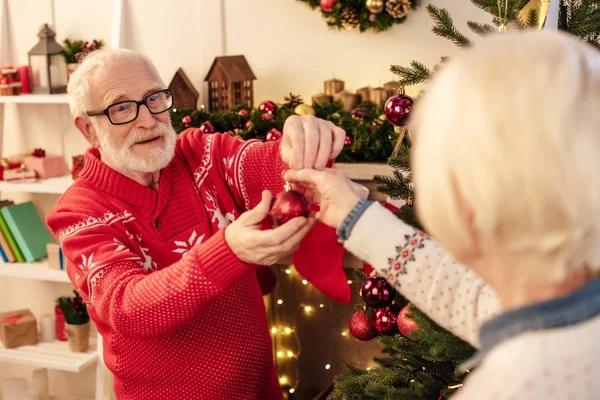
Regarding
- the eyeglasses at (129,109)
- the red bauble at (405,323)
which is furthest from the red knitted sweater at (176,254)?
the red bauble at (405,323)

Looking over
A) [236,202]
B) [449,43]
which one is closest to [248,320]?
[236,202]

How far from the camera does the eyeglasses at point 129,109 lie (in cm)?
175

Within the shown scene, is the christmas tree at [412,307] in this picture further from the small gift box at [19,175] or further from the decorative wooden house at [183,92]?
the small gift box at [19,175]

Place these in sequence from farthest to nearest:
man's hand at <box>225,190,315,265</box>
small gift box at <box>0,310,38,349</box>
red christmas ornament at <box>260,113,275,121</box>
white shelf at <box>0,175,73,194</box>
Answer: small gift box at <box>0,310,38,349</box>
white shelf at <box>0,175,73,194</box>
red christmas ornament at <box>260,113,275,121</box>
man's hand at <box>225,190,315,265</box>

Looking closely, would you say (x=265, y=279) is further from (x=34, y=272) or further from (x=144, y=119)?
(x=34, y=272)

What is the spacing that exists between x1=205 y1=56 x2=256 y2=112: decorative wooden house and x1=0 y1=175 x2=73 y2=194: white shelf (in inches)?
26.5

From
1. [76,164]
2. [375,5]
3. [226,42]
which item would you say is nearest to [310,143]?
[375,5]

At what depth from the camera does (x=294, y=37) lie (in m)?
2.94

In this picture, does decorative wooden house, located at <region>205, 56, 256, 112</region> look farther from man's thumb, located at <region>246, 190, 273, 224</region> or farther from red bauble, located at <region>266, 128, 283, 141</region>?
man's thumb, located at <region>246, 190, 273, 224</region>

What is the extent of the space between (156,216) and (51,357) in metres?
1.55

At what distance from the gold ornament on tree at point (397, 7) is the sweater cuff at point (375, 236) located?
1732mm

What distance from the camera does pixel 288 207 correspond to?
50.3 inches

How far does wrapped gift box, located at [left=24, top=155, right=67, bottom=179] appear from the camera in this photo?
10.2 feet

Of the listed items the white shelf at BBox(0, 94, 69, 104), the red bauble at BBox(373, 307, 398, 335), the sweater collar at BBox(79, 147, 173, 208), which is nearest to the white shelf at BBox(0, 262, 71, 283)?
the white shelf at BBox(0, 94, 69, 104)
